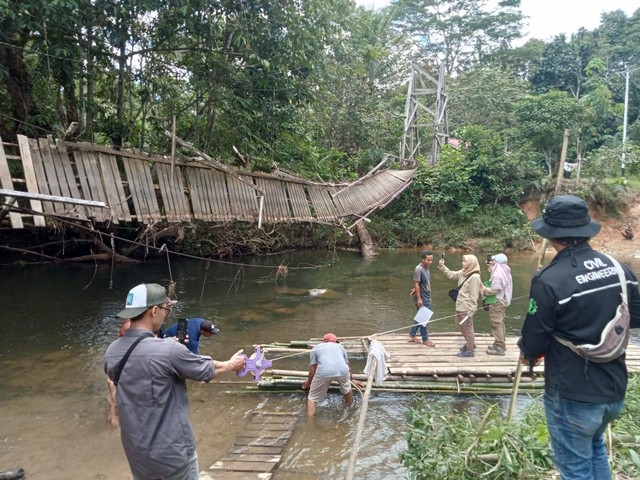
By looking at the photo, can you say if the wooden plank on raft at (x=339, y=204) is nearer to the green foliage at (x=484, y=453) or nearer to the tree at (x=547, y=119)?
the green foliage at (x=484, y=453)

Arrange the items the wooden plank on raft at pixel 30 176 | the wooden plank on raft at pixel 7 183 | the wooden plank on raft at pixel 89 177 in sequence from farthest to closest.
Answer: the wooden plank on raft at pixel 89 177
the wooden plank on raft at pixel 30 176
the wooden plank on raft at pixel 7 183

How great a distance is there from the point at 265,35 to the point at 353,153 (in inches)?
481

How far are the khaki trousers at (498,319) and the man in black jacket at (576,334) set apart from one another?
3924 millimetres

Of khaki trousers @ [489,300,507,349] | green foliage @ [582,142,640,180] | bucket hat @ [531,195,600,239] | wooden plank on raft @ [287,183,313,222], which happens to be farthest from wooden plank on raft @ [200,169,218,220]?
green foliage @ [582,142,640,180]

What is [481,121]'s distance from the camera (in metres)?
25.8

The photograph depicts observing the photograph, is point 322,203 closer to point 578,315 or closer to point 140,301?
point 140,301

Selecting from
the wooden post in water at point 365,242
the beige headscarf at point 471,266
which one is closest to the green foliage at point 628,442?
the beige headscarf at point 471,266

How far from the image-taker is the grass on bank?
9.13 feet

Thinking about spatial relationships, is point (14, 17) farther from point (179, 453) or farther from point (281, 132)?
point (179, 453)

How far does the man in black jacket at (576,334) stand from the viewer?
2.07 m

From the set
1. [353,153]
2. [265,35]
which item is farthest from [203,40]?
[353,153]

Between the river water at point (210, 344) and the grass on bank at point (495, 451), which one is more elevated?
the grass on bank at point (495, 451)

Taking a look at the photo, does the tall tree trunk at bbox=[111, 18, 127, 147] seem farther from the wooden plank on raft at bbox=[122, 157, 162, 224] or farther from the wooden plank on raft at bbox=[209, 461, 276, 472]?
the wooden plank on raft at bbox=[209, 461, 276, 472]

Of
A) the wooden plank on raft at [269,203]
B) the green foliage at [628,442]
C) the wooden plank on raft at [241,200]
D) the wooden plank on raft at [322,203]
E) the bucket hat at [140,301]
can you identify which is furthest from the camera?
the wooden plank on raft at [322,203]
